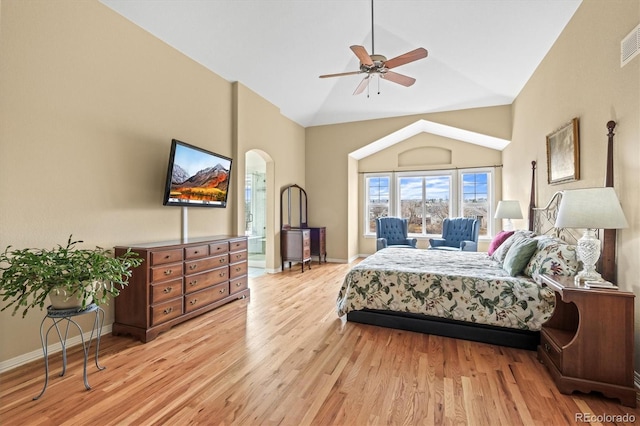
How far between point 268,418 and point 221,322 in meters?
1.67

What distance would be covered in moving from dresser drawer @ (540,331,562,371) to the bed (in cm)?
15

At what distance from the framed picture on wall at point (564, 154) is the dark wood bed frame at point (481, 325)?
25 centimetres

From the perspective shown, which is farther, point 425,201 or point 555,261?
point 425,201

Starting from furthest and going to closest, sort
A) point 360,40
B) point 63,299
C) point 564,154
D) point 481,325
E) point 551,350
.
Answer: point 360,40, point 564,154, point 481,325, point 551,350, point 63,299

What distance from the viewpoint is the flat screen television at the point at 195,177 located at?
3.22 metres

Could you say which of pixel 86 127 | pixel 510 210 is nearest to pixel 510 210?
pixel 510 210

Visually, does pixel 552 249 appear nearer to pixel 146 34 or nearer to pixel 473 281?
pixel 473 281

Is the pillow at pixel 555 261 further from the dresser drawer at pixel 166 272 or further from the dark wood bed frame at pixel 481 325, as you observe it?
the dresser drawer at pixel 166 272

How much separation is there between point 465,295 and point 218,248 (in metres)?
2.74

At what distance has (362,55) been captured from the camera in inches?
124

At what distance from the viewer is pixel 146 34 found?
130 inches

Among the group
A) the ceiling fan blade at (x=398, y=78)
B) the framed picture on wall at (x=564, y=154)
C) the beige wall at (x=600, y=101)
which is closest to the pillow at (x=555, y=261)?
the beige wall at (x=600, y=101)

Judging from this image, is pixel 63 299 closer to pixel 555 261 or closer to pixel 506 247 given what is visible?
pixel 555 261

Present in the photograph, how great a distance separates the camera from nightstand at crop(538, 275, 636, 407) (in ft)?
5.96
